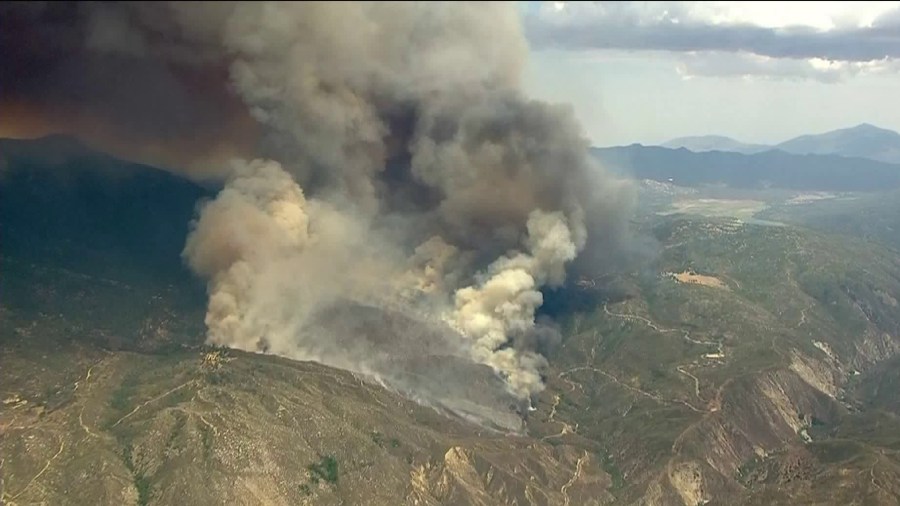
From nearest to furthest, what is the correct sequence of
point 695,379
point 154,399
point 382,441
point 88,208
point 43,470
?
point 43,470 < point 154,399 < point 382,441 < point 695,379 < point 88,208

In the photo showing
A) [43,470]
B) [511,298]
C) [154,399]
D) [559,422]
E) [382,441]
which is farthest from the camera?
[511,298]

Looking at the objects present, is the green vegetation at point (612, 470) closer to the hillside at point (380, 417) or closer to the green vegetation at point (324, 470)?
the hillside at point (380, 417)

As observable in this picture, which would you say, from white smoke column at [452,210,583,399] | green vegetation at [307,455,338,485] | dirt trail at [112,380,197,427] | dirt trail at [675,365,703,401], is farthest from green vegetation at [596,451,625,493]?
dirt trail at [112,380,197,427]

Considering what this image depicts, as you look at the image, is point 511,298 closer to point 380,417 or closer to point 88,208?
point 380,417

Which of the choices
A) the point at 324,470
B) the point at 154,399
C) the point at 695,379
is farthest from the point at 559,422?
the point at 154,399

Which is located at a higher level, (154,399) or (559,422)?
(154,399)

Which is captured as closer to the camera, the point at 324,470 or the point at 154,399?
the point at 324,470

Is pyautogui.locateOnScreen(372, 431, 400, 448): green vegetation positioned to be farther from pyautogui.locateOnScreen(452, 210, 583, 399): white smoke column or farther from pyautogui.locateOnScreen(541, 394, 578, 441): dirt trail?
pyautogui.locateOnScreen(452, 210, 583, 399): white smoke column
